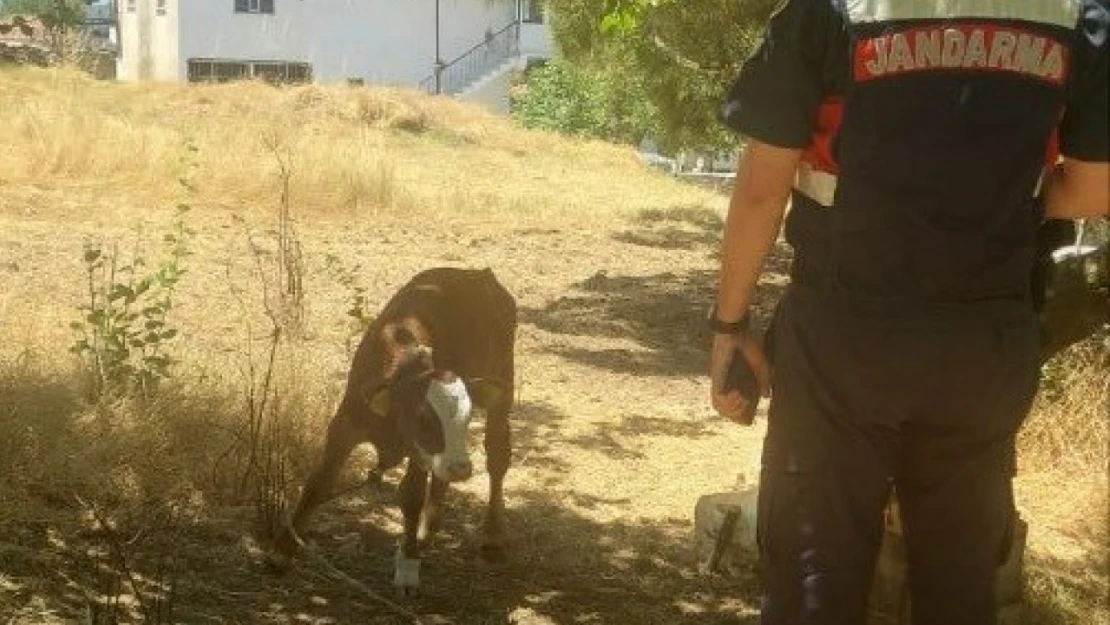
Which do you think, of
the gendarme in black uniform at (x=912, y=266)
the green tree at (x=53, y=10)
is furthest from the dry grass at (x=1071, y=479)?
the green tree at (x=53, y=10)

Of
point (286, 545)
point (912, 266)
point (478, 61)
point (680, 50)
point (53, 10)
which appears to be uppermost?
point (53, 10)

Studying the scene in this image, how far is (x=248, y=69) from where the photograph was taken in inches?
1538

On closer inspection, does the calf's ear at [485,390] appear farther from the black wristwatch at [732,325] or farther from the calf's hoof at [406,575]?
the black wristwatch at [732,325]

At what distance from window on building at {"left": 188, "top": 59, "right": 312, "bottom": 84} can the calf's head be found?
34.1 meters

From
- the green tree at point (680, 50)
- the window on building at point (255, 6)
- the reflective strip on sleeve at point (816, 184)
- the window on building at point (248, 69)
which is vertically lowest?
the reflective strip on sleeve at point (816, 184)

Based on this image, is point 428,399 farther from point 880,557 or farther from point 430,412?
point 880,557

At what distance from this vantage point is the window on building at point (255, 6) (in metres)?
38.5

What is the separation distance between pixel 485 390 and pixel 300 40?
35.1 m

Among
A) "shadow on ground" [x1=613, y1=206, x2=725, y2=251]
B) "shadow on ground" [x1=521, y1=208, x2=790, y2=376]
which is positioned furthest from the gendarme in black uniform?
"shadow on ground" [x1=613, y1=206, x2=725, y2=251]

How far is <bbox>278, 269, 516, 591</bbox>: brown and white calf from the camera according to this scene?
497cm

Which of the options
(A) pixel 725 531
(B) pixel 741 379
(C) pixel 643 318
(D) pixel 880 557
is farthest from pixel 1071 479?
(C) pixel 643 318

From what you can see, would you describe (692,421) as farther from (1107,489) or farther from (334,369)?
(1107,489)

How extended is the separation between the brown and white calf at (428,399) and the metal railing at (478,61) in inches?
1395

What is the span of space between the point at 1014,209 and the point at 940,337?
291mm
